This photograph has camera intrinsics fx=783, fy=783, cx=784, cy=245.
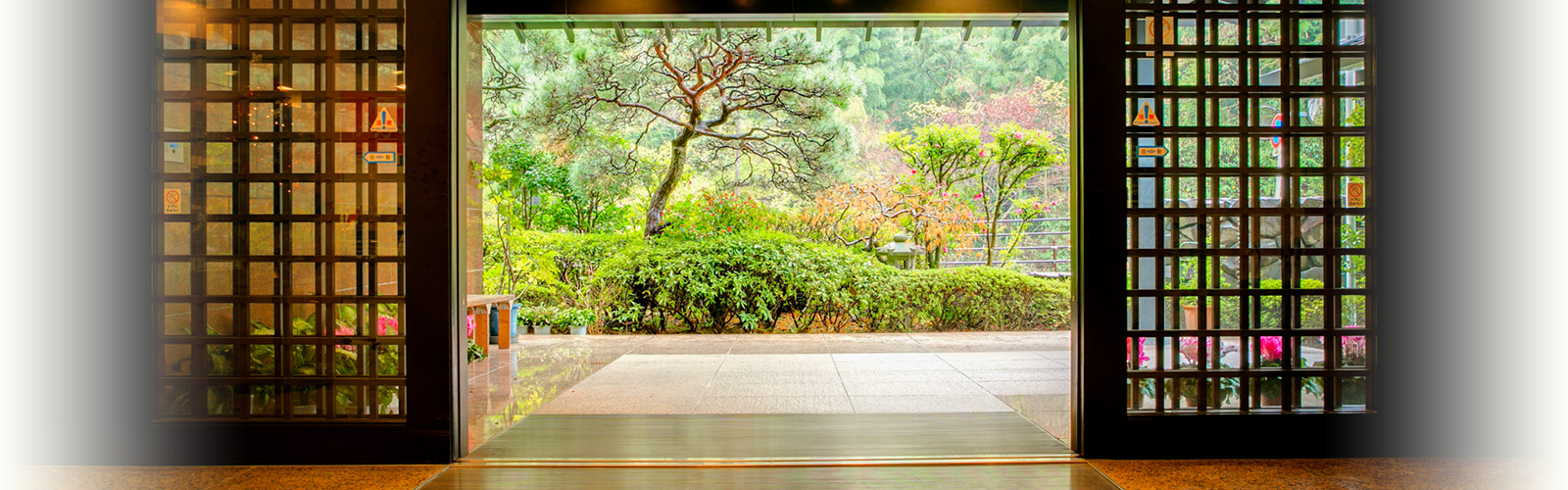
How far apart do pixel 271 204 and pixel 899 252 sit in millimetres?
6812

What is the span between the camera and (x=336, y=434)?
3.05 meters

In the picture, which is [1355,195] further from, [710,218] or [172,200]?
[710,218]

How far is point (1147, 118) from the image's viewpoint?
306 centimetres

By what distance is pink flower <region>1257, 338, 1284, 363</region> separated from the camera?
3.18 m

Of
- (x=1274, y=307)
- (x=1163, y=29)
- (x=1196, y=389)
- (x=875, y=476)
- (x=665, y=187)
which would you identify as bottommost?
(x=875, y=476)

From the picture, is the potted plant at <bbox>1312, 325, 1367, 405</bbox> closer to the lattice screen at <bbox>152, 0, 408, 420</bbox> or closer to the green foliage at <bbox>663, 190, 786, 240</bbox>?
the lattice screen at <bbox>152, 0, 408, 420</bbox>

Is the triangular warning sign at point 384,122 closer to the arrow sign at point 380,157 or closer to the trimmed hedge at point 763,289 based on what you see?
the arrow sign at point 380,157

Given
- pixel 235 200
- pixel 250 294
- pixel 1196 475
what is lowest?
pixel 1196 475

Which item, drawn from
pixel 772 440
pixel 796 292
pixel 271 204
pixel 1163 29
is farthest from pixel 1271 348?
Result: pixel 796 292

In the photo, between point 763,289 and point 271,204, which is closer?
point 271,204
